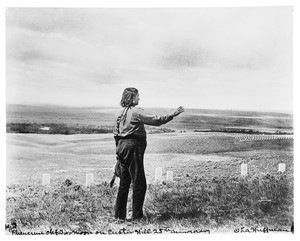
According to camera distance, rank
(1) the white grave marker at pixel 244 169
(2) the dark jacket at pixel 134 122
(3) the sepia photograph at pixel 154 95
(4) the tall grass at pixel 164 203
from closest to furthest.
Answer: (2) the dark jacket at pixel 134 122, (4) the tall grass at pixel 164 203, (3) the sepia photograph at pixel 154 95, (1) the white grave marker at pixel 244 169

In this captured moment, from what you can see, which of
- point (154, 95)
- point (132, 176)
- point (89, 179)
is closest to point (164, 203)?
point (132, 176)

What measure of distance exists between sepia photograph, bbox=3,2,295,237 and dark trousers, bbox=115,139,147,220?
0.62ft

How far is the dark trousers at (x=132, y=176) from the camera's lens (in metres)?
5.51

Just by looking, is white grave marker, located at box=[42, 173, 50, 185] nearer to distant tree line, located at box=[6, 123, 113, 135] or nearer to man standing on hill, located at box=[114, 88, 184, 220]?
distant tree line, located at box=[6, 123, 113, 135]

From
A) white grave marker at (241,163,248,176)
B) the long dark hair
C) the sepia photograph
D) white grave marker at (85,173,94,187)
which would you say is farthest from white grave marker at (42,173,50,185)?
white grave marker at (241,163,248,176)

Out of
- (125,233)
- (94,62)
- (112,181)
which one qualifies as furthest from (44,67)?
(125,233)

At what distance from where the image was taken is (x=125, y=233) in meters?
5.56

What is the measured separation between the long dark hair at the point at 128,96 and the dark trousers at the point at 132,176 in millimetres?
417

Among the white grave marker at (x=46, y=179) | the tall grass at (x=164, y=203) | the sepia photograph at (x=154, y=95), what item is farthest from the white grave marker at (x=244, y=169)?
the white grave marker at (x=46, y=179)

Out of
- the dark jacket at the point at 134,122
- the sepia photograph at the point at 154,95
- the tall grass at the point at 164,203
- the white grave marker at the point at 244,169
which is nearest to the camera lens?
the dark jacket at the point at 134,122

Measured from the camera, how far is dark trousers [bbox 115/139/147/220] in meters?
5.51

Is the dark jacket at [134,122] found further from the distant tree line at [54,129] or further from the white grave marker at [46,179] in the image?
the white grave marker at [46,179]

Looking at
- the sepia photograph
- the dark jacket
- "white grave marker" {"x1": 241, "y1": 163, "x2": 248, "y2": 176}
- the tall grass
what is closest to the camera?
the dark jacket

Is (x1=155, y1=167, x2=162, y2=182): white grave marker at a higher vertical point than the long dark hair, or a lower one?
lower
